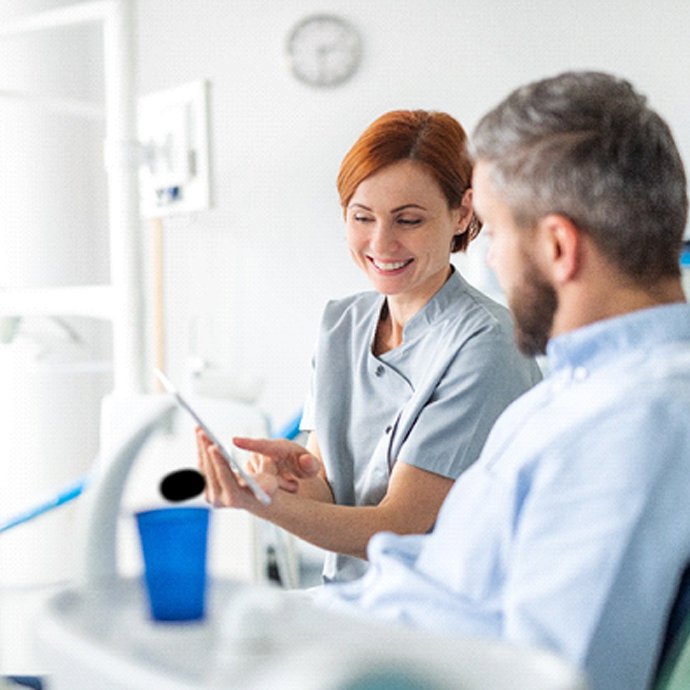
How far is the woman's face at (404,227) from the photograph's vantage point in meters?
1.59

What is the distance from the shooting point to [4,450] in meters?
4.23

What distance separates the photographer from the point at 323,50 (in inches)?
183

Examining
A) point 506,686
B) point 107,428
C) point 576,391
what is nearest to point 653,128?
point 576,391

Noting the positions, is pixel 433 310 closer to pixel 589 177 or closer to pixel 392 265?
pixel 392 265

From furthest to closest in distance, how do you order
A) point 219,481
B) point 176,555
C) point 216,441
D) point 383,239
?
1. point 383,239
2. point 219,481
3. point 216,441
4. point 176,555

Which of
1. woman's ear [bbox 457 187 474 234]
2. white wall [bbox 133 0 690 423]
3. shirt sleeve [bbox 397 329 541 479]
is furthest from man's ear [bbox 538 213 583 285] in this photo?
white wall [bbox 133 0 690 423]

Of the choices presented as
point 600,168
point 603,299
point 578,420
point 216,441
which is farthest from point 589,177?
point 216,441

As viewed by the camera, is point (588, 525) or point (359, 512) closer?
point (588, 525)

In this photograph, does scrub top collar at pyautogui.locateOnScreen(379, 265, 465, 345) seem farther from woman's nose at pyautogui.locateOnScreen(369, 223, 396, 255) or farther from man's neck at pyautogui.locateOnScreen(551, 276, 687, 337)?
man's neck at pyautogui.locateOnScreen(551, 276, 687, 337)

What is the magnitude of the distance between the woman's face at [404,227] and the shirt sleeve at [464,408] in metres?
0.15

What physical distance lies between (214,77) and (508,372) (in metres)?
3.51

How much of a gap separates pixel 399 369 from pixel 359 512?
251 millimetres

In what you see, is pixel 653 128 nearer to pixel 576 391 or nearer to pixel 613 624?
pixel 576 391

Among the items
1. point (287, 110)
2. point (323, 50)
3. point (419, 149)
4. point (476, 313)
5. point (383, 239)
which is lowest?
point (476, 313)
